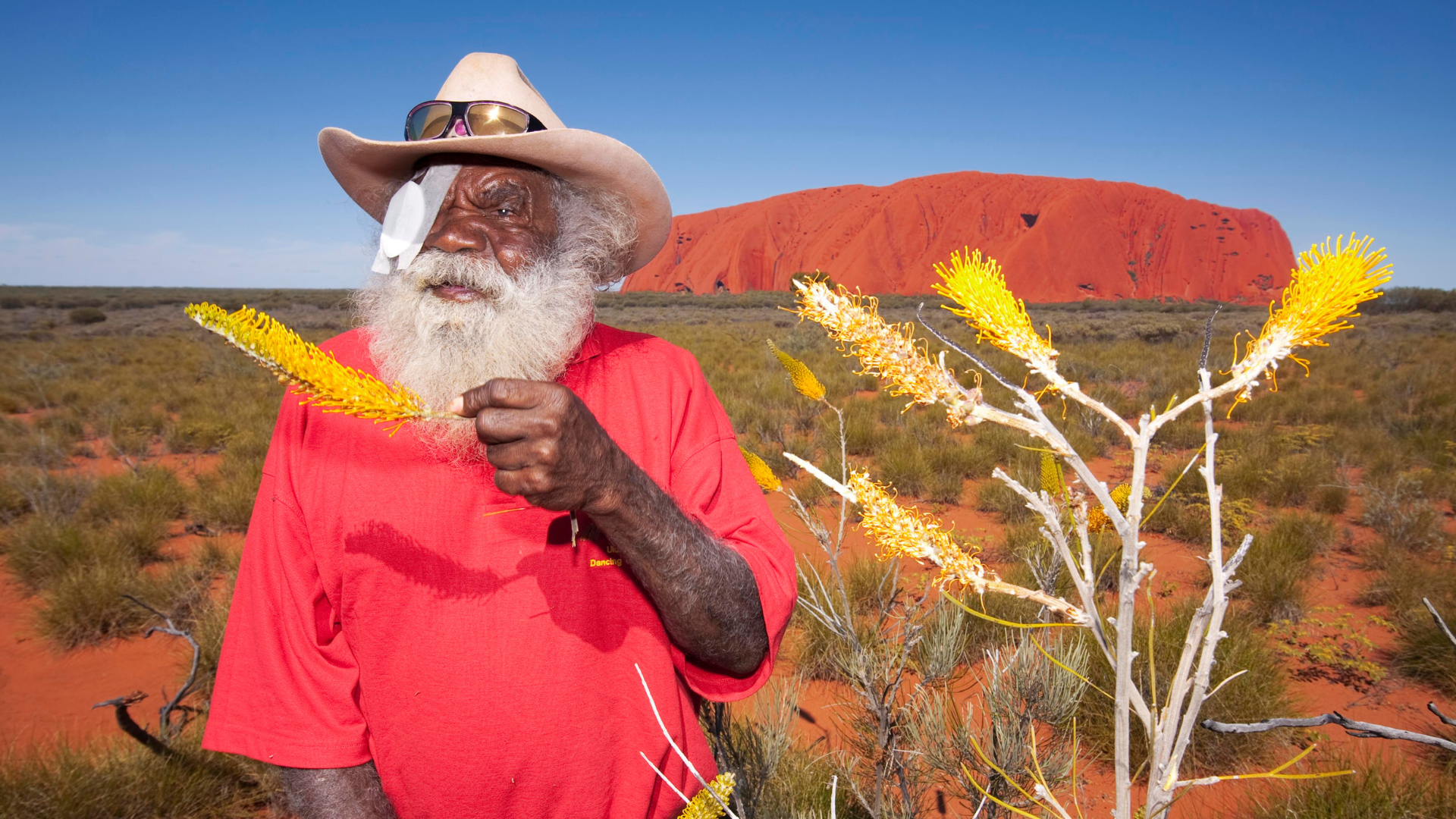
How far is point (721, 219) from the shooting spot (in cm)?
10656

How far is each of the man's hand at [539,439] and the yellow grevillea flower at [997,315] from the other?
0.67 metres

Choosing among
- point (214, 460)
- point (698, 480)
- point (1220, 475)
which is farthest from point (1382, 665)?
point (214, 460)

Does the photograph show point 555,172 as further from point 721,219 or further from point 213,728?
point 721,219

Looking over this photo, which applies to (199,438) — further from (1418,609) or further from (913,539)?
(1418,609)

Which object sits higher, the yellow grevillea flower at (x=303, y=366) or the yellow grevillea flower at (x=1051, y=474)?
the yellow grevillea flower at (x=303, y=366)

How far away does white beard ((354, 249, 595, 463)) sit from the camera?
1.64 metres

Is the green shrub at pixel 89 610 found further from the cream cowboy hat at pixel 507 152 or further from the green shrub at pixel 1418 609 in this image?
the green shrub at pixel 1418 609

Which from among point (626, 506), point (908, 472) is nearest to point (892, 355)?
point (626, 506)

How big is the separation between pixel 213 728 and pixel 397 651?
44 cm

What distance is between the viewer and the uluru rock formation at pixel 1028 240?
76.1 meters

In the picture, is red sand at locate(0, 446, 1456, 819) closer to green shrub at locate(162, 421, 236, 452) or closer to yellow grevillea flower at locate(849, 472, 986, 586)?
yellow grevillea flower at locate(849, 472, 986, 586)

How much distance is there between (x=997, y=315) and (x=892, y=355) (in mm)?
106

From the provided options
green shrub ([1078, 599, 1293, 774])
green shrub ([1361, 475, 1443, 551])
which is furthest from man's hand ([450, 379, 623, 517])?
green shrub ([1361, 475, 1443, 551])

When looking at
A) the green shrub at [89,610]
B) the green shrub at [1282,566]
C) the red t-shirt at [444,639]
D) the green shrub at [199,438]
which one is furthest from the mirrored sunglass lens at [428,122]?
the green shrub at [199,438]
